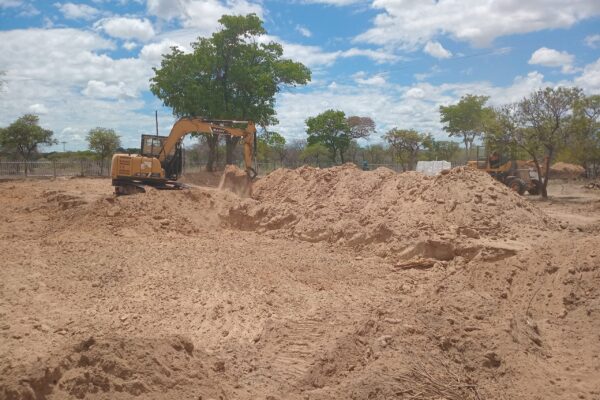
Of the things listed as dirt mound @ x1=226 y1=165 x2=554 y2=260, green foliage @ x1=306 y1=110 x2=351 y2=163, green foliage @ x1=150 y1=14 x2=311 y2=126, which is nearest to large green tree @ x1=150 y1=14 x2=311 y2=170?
green foliage @ x1=150 y1=14 x2=311 y2=126

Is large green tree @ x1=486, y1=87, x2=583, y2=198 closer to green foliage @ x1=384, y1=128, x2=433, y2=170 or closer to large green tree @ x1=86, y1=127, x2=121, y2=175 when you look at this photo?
green foliage @ x1=384, y1=128, x2=433, y2=170

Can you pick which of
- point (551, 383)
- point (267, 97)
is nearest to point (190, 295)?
point (551, 383)

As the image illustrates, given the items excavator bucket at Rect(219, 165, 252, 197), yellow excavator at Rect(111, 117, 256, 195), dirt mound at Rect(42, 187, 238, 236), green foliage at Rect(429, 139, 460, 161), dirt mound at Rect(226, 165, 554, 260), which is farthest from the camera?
green foliage at Rect(429, 139, 460, 161)

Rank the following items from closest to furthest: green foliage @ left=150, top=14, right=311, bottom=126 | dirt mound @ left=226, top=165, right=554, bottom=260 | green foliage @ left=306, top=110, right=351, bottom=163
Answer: dirt mound @ left=226, top=165, right=554, bottom=260
green foliage @ left=150, top=14, right=311, bottom=126
green foliage @ left=306, top=110, right=351, bottom=163

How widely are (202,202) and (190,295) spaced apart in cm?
699

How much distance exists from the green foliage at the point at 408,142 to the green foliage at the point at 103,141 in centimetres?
1966

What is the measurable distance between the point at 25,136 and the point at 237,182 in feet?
83.3

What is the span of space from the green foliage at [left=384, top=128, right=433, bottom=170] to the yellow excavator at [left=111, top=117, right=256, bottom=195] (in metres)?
23.9

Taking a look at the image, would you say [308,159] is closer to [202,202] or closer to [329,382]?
[202,202]

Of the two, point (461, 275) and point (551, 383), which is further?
point (461, 275)

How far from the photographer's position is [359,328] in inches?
218

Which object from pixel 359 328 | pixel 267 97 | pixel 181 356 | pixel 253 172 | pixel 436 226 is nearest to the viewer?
pixel 181 356

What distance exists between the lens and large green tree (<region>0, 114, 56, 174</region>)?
33875 millimetres

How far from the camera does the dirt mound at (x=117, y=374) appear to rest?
12.0 feet
